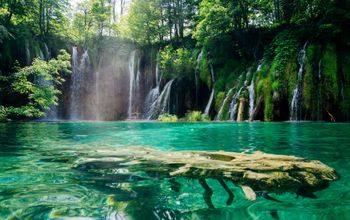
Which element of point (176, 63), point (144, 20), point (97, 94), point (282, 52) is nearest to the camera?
point (282, 52)

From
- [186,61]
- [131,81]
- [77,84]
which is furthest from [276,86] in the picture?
[77,84]

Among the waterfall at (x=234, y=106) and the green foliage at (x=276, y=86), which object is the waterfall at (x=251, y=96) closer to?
the waterfall at (x=234, y=106)

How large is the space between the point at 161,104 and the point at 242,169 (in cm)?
2178

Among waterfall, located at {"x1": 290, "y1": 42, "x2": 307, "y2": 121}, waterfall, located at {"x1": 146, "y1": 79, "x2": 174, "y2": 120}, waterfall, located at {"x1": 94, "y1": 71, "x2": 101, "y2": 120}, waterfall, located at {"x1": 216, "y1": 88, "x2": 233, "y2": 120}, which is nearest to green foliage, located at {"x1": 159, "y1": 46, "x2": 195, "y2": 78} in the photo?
waterfall, located at {"x1": 146, "y1": 79, "x2": 174, "y2": 120}

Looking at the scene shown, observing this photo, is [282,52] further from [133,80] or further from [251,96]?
[133,80]

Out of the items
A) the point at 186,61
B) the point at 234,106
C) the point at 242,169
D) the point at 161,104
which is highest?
the point at 186,61

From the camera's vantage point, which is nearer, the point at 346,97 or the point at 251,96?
the point at 346,97

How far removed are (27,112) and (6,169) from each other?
5095mm

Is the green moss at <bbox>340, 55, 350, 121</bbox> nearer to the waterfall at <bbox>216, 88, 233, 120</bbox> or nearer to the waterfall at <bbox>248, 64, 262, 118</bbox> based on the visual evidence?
the waterfall at <bbox>248, 64, 262, 118</bbox>

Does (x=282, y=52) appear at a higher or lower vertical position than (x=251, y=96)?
higher

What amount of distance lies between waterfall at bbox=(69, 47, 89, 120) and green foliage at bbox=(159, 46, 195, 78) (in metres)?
7.67

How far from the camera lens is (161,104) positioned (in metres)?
24.6

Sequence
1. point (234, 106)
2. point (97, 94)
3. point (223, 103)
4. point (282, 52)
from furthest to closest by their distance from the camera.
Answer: point (97, 94), point (223, 103), point (234, 106), point (282, 52)

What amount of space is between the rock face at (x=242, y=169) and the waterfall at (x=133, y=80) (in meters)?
24.2
